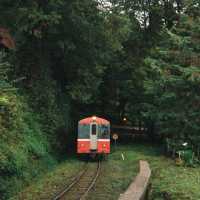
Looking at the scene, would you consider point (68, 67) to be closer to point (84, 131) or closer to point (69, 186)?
point (84, 131)

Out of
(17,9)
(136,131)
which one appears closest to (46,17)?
(17,9)

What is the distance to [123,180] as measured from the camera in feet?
75.5

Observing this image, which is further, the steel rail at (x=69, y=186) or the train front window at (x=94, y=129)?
the train front window at (x=94, y=129)

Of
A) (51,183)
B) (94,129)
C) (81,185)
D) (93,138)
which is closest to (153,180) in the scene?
(81,185)

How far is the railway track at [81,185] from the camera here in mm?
18891

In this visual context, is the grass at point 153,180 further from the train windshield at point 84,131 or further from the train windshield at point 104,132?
the train windshield at point 84,131

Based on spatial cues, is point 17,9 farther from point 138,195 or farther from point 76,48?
point 138,195

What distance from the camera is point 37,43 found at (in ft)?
101

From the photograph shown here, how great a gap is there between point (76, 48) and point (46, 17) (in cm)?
568

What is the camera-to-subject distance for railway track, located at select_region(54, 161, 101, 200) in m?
18.9

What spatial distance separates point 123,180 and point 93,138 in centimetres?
972

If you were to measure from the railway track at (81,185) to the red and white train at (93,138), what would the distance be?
10.1 feet

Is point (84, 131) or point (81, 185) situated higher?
point (84, 131)

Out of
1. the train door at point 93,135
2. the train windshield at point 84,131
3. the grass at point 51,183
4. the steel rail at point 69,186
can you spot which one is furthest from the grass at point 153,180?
the train windshield at point 84,131
